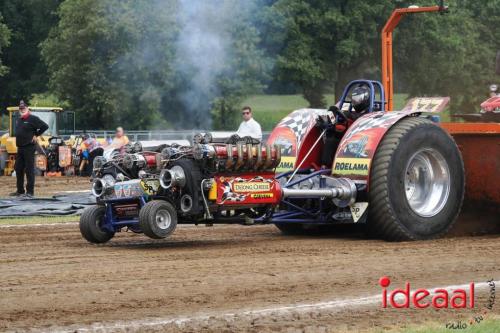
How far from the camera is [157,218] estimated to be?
9.19 metres

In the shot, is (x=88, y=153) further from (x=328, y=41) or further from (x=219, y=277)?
(x=328, y=41)

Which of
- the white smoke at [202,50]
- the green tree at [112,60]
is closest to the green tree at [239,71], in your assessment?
the white smoke at [202,50]

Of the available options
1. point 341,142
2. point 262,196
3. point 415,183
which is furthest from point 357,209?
point 262,196

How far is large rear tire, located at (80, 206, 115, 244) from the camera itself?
973 cm

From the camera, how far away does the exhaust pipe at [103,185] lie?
9539 millimetres

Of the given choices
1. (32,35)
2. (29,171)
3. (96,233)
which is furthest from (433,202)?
(32,35)

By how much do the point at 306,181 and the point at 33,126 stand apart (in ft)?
25.9

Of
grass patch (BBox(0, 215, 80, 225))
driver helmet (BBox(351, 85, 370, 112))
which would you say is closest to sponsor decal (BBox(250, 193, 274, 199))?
driver helmet (BBox(351, 85, 370, 112))

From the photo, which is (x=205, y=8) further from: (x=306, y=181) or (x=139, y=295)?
(x=139, y=295)

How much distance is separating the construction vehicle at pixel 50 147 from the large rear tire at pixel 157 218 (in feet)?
58.7

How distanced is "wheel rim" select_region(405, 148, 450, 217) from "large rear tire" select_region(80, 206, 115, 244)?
10.0ft

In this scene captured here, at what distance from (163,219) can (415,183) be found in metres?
2.78

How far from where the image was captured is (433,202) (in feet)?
34.2

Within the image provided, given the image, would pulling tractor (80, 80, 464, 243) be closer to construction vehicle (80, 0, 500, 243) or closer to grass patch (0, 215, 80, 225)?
construction vehicle (80, 0, 500, 243)
